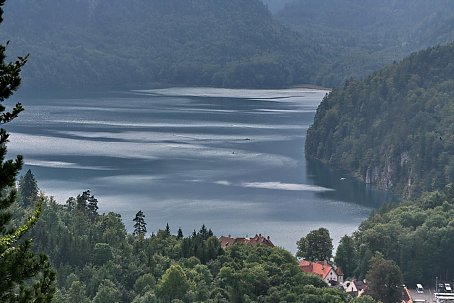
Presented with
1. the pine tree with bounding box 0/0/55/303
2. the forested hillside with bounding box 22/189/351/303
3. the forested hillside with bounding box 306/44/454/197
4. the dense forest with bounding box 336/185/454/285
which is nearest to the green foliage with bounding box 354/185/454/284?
the dense forest with bounding box 336/185/454/285

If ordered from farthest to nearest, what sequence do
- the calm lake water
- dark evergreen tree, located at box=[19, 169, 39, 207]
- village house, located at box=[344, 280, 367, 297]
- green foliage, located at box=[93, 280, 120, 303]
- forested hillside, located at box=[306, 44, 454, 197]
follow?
forested hillside, located at box=[306, 44, 454, 197], the calm lake water, dark evergreen tree, located at box=[19, 169, 39, 207], village house, located at box=[344, 280, 367, 297], green foliage, located at box=[93, 280, 120, 303]

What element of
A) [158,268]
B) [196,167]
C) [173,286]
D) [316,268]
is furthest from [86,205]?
[196,167]

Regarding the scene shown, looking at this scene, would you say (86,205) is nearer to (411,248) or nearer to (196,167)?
(411,248)

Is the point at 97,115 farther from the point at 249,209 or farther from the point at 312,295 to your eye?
the point at 312,295

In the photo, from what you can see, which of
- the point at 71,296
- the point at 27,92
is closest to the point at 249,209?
the point at 71,296

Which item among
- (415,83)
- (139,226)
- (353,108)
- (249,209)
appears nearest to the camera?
(139,226)

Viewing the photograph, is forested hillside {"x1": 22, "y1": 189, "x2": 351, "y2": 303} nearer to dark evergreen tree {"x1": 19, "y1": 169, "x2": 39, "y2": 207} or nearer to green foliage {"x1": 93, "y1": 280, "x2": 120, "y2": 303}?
green foliage {"x1": 93, "y1": 280, "x2": 120, "y2": 303}
